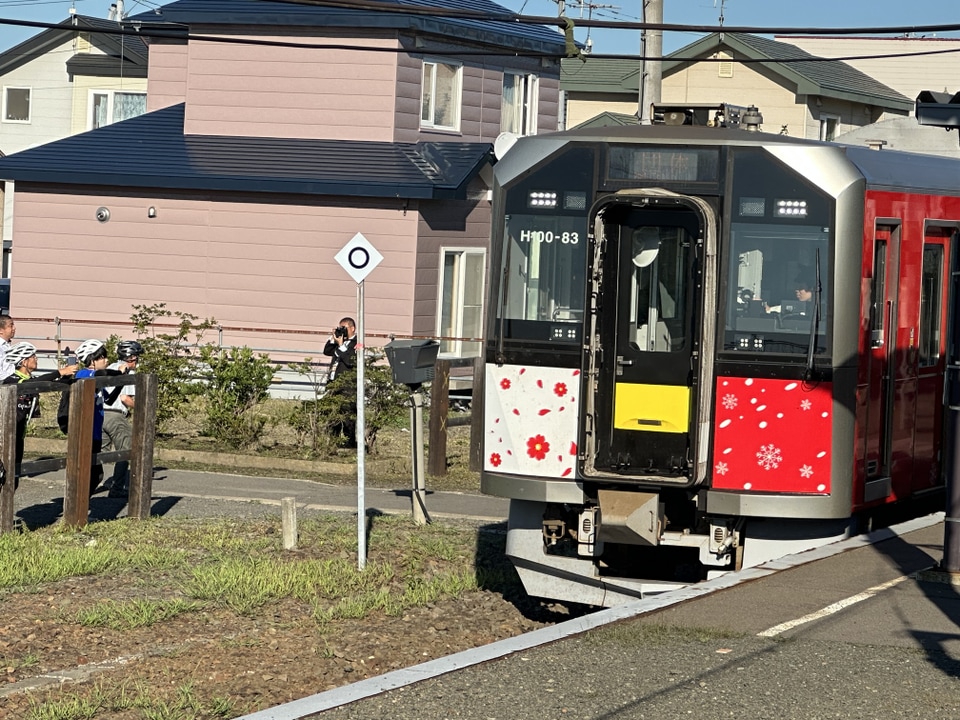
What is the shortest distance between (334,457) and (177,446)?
197 cm

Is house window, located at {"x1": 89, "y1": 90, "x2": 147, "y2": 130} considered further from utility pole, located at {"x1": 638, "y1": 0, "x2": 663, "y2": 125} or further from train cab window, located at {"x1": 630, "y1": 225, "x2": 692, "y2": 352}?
train cab window, located at {"x1": 630, "y1": 225, "x2": 692, "y2": 352}

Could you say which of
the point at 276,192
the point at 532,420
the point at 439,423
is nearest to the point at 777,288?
the point at 532,420

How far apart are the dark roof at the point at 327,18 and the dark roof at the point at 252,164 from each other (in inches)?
74.0

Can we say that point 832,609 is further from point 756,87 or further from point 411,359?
point 756,87

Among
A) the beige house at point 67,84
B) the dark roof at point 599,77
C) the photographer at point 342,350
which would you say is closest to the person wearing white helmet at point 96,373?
the photographer at point 342,350

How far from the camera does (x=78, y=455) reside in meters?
12.6

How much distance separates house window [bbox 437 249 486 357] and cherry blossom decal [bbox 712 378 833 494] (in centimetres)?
1497

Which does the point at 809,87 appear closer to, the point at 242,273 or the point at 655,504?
the point at 242,273

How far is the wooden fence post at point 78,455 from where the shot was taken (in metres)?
12.6

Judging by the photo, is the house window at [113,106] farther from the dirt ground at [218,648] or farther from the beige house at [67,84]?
the dirt ground at [218,648]

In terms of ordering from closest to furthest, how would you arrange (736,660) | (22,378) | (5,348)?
1. (736,660)
2. (22,378)
3. (5,348)

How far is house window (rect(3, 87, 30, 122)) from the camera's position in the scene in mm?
45344

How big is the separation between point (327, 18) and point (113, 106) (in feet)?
56.8

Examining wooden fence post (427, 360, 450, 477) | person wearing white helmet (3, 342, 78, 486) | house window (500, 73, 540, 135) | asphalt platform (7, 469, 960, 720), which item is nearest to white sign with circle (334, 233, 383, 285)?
person wearing white helmet (3, 342, 78, 486)
